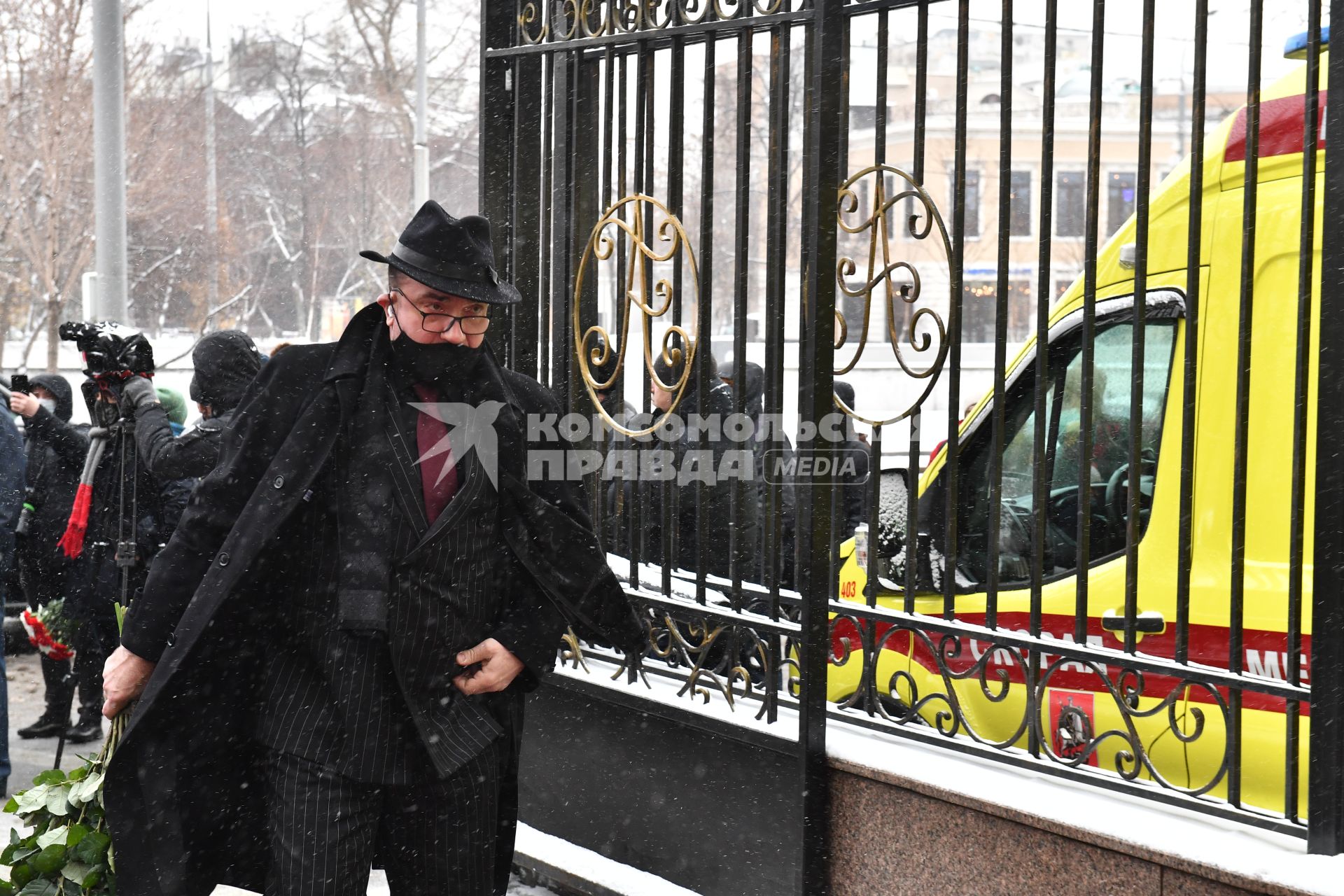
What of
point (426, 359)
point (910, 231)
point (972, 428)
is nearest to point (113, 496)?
point (426, 359)

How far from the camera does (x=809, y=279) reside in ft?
12.2

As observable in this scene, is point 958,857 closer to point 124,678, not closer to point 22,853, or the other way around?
point 124,678

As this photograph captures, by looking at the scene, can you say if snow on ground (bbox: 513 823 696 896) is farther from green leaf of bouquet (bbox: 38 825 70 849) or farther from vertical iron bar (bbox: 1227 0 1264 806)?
vertical iron bar (bbox: 1227 0 1264 806)

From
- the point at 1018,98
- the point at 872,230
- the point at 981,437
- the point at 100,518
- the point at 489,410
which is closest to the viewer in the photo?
the point at 489,410

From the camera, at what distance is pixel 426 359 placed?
321cm

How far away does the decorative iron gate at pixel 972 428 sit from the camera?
305 cm

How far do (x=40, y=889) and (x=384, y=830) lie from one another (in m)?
0.89

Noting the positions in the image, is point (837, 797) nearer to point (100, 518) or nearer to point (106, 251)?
point (100, 518)

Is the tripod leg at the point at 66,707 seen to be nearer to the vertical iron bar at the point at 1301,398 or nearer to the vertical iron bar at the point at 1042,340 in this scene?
the vertical iron bar at the point at 1042,340

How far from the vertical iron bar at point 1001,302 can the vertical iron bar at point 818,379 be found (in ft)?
1.53

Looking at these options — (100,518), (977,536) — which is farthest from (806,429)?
(100,518)

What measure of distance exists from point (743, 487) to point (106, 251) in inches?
225

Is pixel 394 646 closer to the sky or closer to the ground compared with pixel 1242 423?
closer to the ground

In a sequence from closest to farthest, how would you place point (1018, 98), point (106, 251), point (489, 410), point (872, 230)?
point (489, 410), point (872, 230), point (106, 251), point (1018, 98)
